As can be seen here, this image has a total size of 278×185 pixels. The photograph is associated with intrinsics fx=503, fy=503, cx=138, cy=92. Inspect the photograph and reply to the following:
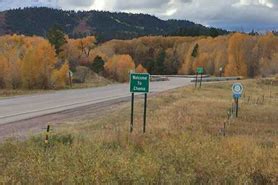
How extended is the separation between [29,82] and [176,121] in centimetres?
3196

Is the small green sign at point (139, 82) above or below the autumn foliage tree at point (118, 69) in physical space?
above

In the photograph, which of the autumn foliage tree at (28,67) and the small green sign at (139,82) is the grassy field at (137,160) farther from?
the autumn foliage tree at (28,67)

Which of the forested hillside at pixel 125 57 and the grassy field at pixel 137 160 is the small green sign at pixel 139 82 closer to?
the grassy field at pixel 137 160

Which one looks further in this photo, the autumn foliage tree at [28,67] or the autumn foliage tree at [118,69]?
the autumn foliage tree at [118,69]

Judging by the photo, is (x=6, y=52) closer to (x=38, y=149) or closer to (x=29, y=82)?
(x=29, y=82)

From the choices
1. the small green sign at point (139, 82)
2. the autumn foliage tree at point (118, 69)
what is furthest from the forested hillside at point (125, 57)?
the small green sign at point (139, 82)

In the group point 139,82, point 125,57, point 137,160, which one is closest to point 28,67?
point 139,82

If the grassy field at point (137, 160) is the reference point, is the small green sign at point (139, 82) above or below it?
above

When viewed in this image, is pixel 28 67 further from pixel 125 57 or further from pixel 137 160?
pixel 125 57

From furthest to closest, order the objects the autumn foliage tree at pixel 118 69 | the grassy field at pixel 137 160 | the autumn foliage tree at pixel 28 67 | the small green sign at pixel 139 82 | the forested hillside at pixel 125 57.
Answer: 1. the autumn foliage tree at pixel 118 69
2. the forested hillside at pixel 125 57
3. the autumn foliage tree at pixel 28 67
4. the small green sign at pixel 139 82
5. the grassy field at pixel 137 160

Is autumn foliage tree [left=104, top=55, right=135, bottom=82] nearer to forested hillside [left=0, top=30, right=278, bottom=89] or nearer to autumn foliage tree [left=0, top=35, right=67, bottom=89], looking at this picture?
forested hillside [left=0, top=30, right=278, bottom=89]

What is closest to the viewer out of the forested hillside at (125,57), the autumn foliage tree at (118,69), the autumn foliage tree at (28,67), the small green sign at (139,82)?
the small green sign at (139,82)

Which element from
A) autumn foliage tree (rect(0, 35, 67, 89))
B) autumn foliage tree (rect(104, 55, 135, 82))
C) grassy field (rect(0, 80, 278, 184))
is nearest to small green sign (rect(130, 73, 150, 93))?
grassy field (rect(0, 80, 278, 184))

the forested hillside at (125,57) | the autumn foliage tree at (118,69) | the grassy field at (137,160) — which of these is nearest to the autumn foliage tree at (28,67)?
the forested hillside at (125,57)
